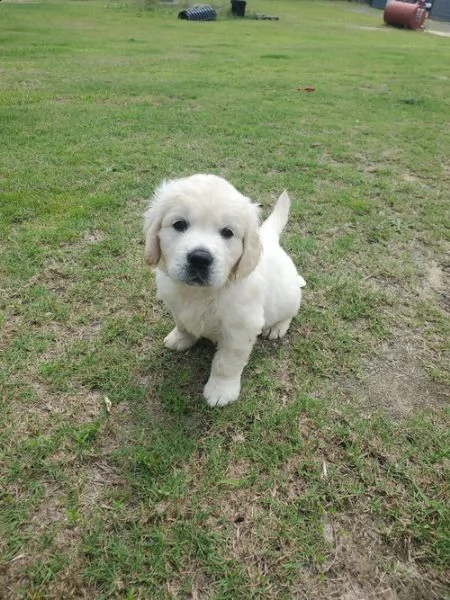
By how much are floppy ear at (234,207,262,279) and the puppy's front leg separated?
1.36 feet

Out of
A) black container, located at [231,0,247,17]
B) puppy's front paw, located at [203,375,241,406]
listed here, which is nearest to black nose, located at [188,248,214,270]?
puppy's front paw, located at [203,375,241,406]

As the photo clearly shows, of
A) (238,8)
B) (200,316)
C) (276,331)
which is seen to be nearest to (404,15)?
(238,8)

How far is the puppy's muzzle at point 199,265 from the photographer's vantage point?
201 cm

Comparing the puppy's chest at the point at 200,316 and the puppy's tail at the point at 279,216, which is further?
the puppy's tail at the point at 279,216

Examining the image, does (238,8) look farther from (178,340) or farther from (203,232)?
(203,232)

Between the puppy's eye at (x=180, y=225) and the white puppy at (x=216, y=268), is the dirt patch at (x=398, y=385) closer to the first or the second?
the white puppy at (x=216, y=268)

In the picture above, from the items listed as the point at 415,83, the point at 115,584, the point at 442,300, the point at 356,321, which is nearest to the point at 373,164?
the point at 442,300

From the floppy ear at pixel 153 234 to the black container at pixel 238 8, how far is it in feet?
88.5

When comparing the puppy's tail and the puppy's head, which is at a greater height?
the puppy's head

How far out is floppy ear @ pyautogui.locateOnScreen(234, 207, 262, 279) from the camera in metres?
2.18

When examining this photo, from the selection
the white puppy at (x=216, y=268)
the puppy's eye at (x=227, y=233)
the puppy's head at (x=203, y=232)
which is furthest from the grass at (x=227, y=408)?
the puppy's eye at (x=227, y=233)

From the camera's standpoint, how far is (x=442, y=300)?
3.37 metres

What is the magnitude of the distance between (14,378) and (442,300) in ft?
10.3

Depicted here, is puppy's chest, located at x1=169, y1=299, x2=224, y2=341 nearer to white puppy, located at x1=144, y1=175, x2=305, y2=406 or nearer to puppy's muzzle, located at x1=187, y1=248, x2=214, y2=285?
white puppy, located at x1=144, y1=175, x2=305, y2=406
